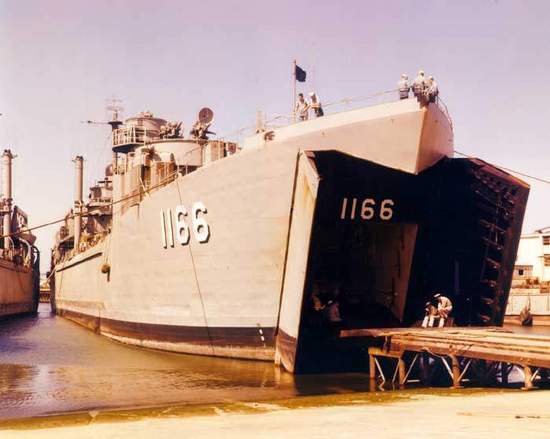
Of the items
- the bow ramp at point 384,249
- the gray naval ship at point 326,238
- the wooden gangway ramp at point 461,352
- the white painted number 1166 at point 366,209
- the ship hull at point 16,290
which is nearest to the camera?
the wooden gangway ramp at point 461,352

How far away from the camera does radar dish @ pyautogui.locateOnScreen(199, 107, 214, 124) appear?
2377cm

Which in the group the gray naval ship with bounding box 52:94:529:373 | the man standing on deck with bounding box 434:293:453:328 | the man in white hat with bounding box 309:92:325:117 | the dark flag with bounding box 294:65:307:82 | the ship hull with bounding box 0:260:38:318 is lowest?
the ship hull with bounding box 0:260:38:318

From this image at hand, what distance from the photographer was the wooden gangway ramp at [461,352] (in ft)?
33.7

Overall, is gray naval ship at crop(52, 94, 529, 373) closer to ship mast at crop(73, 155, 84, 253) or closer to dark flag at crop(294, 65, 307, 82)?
dark flag at crop(294, 65, 307, 82)

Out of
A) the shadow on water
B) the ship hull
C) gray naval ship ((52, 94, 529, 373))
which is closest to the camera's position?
the shadow on water

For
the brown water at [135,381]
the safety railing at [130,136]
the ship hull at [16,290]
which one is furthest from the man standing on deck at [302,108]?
the ship hull at [16,290]

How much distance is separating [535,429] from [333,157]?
794 centimetres

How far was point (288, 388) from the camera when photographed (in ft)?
42.0

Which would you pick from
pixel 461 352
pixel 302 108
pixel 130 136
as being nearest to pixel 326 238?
pixel 302 108

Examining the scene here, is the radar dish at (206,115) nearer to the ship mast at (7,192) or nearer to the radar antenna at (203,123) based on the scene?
the radar antenna at (203,123)

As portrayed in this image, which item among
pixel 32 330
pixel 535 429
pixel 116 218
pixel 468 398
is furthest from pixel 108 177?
pixel 535 429

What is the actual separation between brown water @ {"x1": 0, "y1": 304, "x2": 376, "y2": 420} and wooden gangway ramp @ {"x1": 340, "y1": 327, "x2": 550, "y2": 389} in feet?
3.08

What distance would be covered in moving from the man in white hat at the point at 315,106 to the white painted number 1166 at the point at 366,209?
2.73m

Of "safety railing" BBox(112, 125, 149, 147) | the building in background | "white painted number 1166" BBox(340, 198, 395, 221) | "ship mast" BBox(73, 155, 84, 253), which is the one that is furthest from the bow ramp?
"ship mast" BBox(73, 155, 84, 253)
